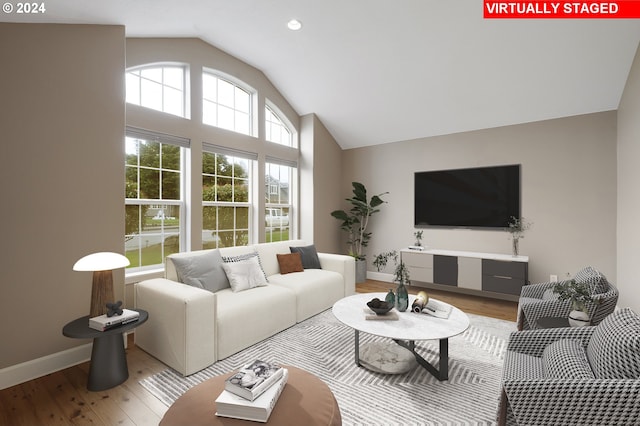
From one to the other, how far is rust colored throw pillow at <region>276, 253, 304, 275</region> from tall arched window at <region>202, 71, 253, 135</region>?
1.89 meters

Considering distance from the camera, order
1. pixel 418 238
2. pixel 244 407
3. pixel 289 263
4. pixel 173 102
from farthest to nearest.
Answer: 1. pixel 418 238
2. pixel 289 263
3. pixel 173 102
4. pixel 244 407

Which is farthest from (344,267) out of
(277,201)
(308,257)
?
(277,201)

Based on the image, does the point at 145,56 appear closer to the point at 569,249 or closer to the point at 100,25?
the point at 100,25

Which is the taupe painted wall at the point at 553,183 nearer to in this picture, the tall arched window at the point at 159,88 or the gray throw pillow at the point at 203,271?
the gray throw pillow at the point at 203,271

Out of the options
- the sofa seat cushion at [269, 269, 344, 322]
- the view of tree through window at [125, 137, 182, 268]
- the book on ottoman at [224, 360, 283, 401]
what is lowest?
the sofa seat cushion at [269, 269, 344, 322]

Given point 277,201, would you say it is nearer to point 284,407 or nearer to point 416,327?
point 416,327

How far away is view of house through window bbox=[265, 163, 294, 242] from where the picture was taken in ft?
15.1

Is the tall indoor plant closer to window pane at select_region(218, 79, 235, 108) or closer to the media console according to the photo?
the media console

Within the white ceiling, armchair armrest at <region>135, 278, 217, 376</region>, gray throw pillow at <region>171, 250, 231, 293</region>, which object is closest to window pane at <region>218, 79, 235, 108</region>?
the white ceiling

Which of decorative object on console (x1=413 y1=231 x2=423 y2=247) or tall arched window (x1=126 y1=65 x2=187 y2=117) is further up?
tall arched window (x1=126 y1=65 x2=187 y2=117)

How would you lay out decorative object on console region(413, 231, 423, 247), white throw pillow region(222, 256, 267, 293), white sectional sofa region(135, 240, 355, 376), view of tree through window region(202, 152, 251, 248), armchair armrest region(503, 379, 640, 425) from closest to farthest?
armchair armrest region(503, 379, 640, 425)
white sectional sofa region(135, 240, 355, 376)
white throw pillow region(222, 256, 267, 293)
view of tree through window region(202, 152, 251, 248)
decorative object on console region(413, 231, 423, 247)

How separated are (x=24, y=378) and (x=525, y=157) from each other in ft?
18.0

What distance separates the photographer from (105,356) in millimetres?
2070

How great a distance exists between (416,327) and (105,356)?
217cm
